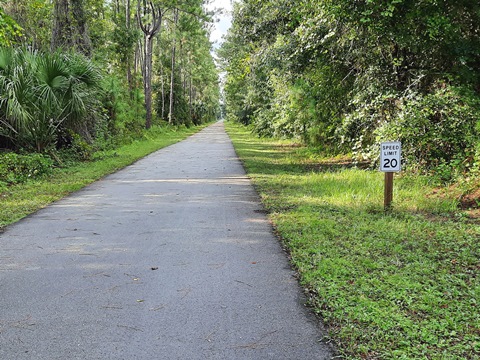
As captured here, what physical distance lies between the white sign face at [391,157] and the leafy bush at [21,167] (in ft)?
26.5

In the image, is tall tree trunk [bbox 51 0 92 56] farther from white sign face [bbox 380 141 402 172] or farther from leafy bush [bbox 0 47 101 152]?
white sign face [bbox 380 141 402 172]

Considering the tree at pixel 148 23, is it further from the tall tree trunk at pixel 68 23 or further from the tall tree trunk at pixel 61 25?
the tall tree trunk at pixel 61 25

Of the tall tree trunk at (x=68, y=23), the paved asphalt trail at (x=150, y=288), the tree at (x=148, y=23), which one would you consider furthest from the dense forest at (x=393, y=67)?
the tree at (x=148, y=23)

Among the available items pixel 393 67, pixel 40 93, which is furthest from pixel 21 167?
pixel 393 67

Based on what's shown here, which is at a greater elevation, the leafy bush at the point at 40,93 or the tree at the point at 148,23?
the tree at the point at 148,23

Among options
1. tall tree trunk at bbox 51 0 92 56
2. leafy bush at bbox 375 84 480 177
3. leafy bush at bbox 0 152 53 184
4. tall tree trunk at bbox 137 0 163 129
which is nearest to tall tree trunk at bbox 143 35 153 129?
tall tree trunk at bbox 137 0 163 129

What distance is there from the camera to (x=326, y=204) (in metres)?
7.20

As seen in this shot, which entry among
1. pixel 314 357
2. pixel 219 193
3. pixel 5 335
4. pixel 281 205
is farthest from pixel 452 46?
pixel 5 335

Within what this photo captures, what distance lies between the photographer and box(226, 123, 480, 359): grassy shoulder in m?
2.93

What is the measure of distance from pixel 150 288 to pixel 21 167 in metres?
7.65

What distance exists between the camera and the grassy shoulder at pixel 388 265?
2.93m

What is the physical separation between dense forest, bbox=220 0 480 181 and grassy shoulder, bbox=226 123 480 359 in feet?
3.70

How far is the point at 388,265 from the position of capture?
4.29 meters

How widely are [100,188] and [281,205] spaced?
4340mm
